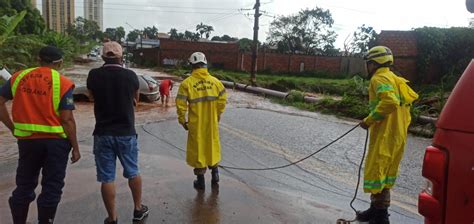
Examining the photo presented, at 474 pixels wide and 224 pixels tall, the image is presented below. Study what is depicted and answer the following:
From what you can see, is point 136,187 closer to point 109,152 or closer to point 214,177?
point 109,152

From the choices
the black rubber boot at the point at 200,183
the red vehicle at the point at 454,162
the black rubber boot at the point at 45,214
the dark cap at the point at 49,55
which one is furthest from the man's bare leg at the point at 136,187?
the red vehicle at the point at 454,162

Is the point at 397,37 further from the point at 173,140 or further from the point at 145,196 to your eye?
the point at 145,196

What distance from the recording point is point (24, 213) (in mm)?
3805

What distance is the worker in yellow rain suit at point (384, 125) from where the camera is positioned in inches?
167

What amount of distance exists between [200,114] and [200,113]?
13mm

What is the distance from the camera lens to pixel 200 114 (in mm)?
5281

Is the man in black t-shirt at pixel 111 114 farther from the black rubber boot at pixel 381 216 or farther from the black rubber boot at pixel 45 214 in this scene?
the black rubber boot at pixel 381 216

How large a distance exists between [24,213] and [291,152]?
5.48 meters

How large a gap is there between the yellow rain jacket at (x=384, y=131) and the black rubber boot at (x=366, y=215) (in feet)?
1.10

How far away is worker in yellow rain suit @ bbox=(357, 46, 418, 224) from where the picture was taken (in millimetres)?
4234

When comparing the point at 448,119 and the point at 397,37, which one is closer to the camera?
the point at 448,119

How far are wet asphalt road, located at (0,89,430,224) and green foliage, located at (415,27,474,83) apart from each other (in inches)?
503

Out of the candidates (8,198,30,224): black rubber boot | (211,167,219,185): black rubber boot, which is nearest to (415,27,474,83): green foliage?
(211,167,219,185): black rubber boot

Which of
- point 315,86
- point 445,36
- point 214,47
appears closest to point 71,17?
point 214,47
